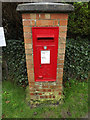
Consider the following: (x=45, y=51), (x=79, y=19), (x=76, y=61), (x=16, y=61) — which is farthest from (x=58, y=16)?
(x=16, y=61)

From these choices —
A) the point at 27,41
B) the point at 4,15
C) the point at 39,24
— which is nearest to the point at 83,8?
the point at 39,24

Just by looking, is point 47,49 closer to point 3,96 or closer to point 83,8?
point 3,96

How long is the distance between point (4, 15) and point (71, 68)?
2928 millimetres

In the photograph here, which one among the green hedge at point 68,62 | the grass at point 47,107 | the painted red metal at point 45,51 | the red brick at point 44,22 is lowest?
the grass at point 47,107

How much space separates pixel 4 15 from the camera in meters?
3.40

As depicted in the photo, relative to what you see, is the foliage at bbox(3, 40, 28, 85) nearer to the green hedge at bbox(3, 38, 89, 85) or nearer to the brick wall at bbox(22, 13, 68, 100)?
the green hedge at bbox(3, 38, 89, 85)

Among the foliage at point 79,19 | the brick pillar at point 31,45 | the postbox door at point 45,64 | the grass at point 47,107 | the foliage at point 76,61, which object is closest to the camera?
the brick pillar at point 31,45

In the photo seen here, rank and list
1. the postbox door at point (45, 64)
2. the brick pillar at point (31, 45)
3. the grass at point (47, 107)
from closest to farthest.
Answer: the brick pillar at point (31, 45)
the postbox door at point (45, 64)
the grass at point (47, 107)

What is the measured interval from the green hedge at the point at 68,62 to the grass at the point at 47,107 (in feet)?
1.53

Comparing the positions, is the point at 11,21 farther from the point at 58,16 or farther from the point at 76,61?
the point at 76,61

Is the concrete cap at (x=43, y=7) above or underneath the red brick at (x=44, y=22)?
above

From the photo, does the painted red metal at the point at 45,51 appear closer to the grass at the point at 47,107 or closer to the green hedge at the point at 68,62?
the grass at the point at 47,107

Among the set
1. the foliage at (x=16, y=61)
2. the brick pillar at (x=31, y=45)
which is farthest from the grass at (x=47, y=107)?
the foliage at (x=16, y=61)

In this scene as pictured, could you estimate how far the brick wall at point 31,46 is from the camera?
1546 mm
